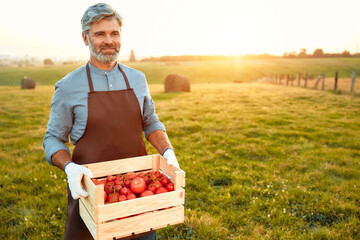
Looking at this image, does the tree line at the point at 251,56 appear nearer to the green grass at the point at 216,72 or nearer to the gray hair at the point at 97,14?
the green grass at the point at 216,72

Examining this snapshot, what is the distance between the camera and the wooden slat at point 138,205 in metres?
2.21

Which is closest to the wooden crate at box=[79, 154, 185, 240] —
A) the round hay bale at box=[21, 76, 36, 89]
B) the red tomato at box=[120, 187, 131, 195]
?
the red tomato at box=[120, 187, 131, 195]

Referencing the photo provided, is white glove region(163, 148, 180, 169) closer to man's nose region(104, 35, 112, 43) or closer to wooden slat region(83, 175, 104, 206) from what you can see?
wooden slat region(83, 175, 104, 206)

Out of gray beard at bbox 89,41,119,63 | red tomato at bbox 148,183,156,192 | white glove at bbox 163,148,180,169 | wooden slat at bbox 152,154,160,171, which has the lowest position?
red tomato at bbox 148,183,156,192

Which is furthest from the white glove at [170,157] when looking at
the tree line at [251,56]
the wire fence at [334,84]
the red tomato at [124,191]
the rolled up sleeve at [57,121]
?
the tree line at [251,56]

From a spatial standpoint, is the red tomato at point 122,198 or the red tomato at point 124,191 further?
the red tomato at point 124,191

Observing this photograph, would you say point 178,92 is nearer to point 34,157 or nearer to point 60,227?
point 34,157

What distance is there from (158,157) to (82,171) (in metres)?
0.91

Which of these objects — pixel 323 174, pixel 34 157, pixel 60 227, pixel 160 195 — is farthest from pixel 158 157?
pixel 34 157

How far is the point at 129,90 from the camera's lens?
9.88 ft

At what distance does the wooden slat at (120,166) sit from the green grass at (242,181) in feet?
5.77

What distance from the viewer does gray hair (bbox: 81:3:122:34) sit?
8.84 feet

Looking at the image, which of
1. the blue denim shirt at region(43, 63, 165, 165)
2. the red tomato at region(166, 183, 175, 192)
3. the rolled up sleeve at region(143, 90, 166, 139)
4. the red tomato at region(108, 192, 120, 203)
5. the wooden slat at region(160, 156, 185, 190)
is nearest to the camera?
the red tomato at region(108, 192, 120, 203)

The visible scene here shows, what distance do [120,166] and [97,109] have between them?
66cm
